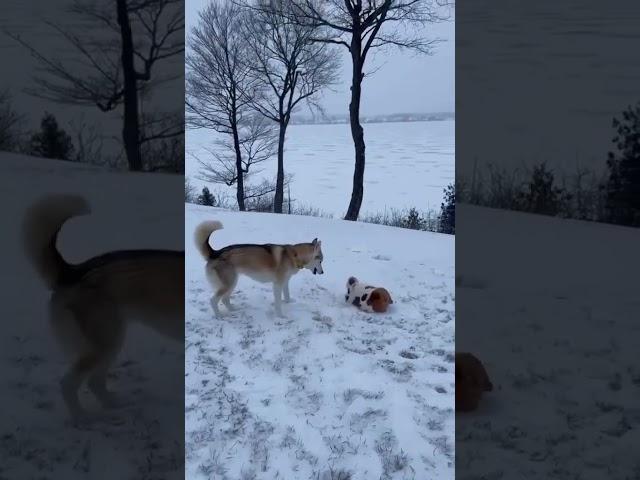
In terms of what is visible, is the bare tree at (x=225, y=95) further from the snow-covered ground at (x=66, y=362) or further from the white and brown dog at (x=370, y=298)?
the snow-covered ground at (x=66, y=362)

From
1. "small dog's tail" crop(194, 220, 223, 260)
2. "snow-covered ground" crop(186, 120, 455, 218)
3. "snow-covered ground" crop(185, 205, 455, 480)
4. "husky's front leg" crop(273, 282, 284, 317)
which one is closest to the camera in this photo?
"snow-covered ground" crop(185, 205, 455, 480)

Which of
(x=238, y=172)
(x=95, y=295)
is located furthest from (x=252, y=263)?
(x=238, y=172)

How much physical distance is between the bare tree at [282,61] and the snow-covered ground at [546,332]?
468cm

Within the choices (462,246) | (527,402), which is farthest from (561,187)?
(527,402)

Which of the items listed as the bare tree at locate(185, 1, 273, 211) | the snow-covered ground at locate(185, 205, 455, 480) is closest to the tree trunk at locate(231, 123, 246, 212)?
the bare tree at locate(185, 1, 273, 211)

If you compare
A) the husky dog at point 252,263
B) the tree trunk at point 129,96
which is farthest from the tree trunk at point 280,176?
the tree trunk at point 129,96

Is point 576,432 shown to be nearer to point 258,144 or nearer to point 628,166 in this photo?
point 628,166

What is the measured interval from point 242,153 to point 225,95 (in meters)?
0.69

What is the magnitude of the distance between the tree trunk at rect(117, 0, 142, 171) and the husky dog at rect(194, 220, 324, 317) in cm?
163

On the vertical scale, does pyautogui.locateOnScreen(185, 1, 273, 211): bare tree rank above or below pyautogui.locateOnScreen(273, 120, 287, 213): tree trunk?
above

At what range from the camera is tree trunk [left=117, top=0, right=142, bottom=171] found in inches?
49.9

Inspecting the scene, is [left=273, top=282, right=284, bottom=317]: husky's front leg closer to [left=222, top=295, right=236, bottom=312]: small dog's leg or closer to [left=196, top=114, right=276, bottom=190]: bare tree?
[left=222, top=295, right=236, bottom=312]: small dog's leg

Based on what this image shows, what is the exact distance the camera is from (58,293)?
1.25m

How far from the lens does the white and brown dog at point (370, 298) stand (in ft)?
10.7
